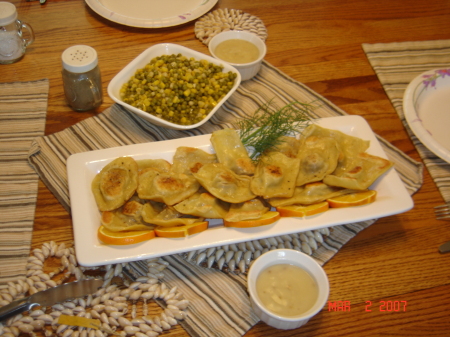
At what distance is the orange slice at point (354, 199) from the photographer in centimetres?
201

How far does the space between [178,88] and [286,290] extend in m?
1.44

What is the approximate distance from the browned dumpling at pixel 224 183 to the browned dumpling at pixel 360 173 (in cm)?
41

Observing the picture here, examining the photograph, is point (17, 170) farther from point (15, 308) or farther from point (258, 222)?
point (258, 222)

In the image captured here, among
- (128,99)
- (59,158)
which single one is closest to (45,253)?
(59,158)

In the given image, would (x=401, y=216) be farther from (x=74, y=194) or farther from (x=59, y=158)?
(x=59, y=158)

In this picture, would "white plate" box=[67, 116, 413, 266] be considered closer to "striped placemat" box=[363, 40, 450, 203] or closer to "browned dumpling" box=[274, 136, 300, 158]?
"browned dumpling" box=[274, 136, 300, 158]

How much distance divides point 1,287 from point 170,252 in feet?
2.63

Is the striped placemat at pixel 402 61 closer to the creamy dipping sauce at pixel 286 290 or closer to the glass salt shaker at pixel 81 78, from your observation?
the creamy dipping sauce at pixel 286 290

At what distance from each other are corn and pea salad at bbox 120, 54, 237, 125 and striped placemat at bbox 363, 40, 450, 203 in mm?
1187

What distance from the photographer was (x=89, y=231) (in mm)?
1858

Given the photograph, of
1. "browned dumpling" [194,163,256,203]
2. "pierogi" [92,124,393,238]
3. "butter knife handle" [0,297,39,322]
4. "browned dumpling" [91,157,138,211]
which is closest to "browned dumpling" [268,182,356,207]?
"pierogi" [92,124,393,238]

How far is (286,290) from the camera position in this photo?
5.86 ft

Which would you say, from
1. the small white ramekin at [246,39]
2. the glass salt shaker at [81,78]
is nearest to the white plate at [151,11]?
the small white ramekin at [246,39]

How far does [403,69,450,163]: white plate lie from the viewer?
2.64 m
